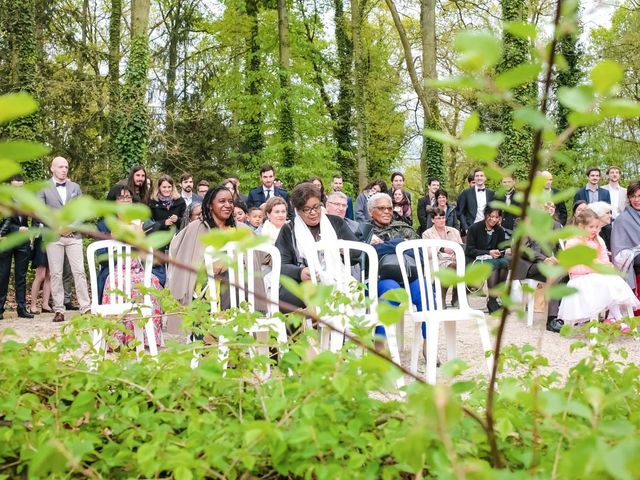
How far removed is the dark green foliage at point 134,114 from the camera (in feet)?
47.7

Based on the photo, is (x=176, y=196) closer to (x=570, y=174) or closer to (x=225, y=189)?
(x=225, y=189)

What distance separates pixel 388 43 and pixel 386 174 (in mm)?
5207

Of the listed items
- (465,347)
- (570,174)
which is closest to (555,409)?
(465,347)

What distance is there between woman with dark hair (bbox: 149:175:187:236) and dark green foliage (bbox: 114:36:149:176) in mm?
5162

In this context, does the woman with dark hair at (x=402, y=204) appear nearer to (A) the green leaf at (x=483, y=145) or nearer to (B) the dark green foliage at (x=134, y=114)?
(B) the dark green foliage at (x=134, y=114)

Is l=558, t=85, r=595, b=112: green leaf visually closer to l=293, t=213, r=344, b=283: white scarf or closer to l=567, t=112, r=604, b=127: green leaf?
l=567, t=112, r=604, b=127: green leaf

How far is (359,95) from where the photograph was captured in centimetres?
2303

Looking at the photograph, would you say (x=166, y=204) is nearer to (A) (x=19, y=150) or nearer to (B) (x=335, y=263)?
(B) (x=335, y=263)

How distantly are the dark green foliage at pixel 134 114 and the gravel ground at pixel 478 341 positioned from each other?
5499 millimetres

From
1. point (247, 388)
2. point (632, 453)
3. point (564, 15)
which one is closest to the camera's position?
point (632, 453)

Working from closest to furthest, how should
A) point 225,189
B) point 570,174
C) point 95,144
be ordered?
point 225,189 → point 95,144 → point 570,174

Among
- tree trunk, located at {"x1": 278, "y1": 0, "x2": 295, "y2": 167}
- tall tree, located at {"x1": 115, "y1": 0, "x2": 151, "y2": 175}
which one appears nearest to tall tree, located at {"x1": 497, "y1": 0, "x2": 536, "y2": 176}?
tree trunk, located at {"x1": 278, "y1": 0, "x2": 295, "y2": 167}

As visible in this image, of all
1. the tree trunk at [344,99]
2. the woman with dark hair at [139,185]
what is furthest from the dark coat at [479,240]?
the tree trunk at [344,99]

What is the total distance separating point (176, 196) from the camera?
32.4 ft
